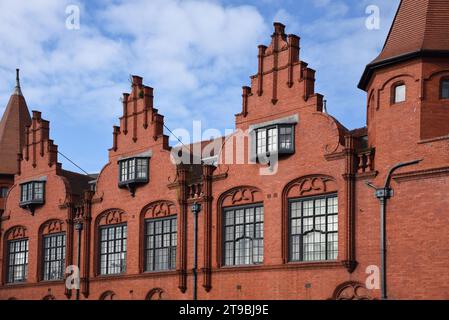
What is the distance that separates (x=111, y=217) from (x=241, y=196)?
34.2ft

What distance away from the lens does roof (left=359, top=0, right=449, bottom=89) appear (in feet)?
102

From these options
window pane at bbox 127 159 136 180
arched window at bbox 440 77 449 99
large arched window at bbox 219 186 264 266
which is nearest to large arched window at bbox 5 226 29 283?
window pane at bbox 127 159 136 180

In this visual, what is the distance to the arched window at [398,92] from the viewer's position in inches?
1245

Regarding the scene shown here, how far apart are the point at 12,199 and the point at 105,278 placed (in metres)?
12.2

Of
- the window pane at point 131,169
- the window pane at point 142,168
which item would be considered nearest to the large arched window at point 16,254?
the window pane at point 131,169

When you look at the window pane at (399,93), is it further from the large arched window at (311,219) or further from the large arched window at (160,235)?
the large arched window at (160,235)

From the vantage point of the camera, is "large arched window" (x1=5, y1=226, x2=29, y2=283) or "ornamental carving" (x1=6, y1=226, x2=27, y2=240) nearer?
"large arched window" (x1=5, y1=226, x2=29, y2=283)

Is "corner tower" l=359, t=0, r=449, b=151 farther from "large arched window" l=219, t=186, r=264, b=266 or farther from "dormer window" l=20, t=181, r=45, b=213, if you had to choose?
"dormer window" l=20, t=181, r=45, b=213

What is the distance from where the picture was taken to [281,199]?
34.8 meters

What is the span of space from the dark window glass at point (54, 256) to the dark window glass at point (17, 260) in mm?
2269

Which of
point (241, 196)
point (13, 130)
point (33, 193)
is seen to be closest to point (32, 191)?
point (33, 193)

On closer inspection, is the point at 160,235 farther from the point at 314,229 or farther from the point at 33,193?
the point at 33,193
